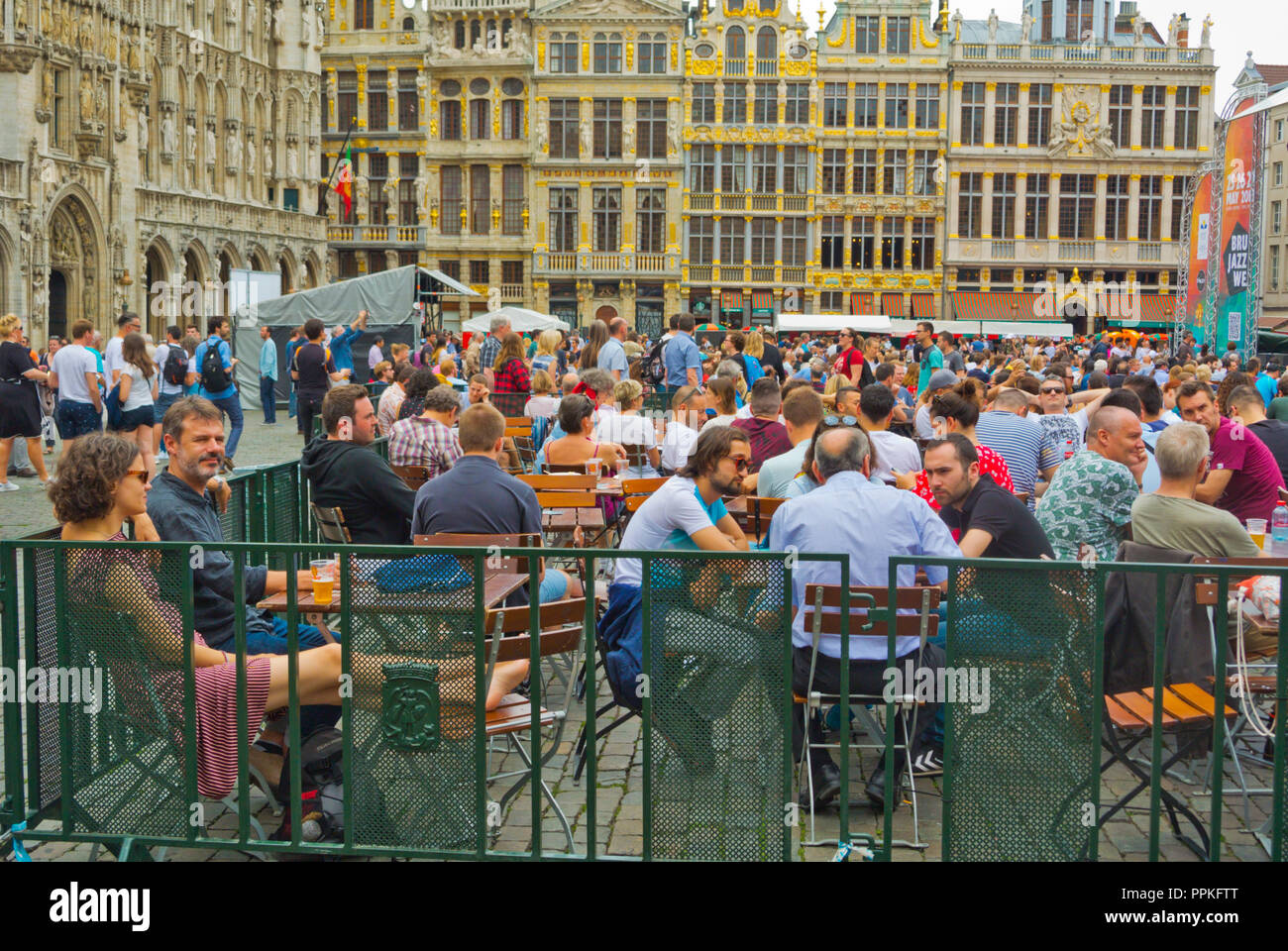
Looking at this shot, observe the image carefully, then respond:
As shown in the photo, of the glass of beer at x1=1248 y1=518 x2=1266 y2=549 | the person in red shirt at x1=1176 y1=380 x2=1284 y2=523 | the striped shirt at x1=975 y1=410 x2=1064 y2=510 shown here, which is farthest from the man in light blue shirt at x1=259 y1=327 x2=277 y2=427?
the glass of beer at x1=1248 y1=518 x2=1266 y2=549

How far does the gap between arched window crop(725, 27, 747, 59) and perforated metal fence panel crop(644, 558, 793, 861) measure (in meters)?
43.5

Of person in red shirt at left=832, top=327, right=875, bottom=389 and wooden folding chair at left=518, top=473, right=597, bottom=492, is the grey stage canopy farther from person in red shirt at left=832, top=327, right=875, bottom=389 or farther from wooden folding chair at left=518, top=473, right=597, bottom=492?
wooden folding chair at left=518, top=473, right=597, bottom=492

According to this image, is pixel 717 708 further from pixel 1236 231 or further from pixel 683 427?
pixel 1236 231

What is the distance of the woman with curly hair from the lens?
4.14m

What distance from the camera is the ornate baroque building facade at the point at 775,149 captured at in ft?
148

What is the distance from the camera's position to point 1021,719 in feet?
13.3

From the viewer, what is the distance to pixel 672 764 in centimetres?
416
